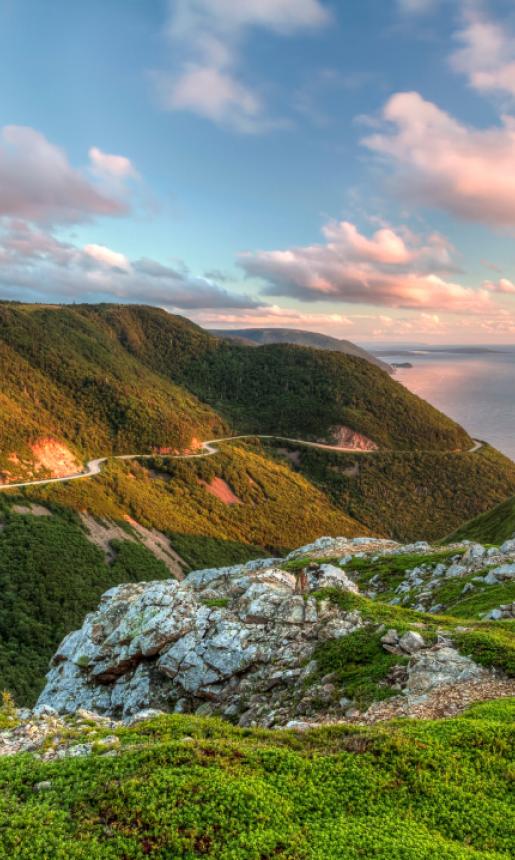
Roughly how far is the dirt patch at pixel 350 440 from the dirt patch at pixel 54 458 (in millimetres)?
96002

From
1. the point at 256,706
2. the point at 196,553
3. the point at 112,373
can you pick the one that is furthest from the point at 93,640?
the point at 112,373

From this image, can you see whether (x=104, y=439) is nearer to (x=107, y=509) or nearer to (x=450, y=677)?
(x=107, y=509)

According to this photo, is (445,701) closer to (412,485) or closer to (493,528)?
(493,528)

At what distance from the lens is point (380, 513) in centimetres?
13112

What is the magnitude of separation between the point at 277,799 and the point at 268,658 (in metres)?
9.20

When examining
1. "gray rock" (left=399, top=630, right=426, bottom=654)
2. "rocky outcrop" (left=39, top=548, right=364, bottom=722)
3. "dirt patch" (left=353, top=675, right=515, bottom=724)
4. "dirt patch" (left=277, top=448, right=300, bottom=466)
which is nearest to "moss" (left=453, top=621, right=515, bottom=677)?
"dirt patch" (left=353, top=675, right=515, bottom=724)

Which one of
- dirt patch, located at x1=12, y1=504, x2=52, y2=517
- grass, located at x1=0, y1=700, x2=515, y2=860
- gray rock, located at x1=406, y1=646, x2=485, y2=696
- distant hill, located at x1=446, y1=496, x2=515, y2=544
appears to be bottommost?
dirt patch, located at x1=12, y1=504, x2=52, y2=517

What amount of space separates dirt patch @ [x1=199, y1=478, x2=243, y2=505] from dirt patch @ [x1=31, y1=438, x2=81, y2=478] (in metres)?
34.7

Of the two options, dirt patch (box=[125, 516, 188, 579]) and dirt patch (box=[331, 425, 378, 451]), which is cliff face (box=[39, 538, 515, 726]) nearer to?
dirt patch (box=[125, 516, 188, 579])

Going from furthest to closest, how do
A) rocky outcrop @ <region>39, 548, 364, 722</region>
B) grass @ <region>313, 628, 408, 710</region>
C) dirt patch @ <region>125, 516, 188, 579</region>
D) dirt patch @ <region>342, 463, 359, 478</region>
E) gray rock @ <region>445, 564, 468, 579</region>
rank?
dirt patch @ <region>342, 463, 359, 478</region>
dirt patch @ <region>125, 516, 188, 579</region>
gray rock @ <region>445, 564, 468, 579</region>
rocky outcrop @ <region>39, 548, 364, 722</region>
grass @ <region>313, 628, 408, 710</region>

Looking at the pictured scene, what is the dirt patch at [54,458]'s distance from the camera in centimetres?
9700

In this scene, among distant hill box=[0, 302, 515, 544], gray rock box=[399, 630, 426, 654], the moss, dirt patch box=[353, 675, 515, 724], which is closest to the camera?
dirt patch box=[353, 675, 515, 724]

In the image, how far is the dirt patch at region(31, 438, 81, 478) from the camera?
97000mm

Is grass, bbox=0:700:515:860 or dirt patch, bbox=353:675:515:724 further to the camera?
dirt patch, bbox=353:675:515:724
